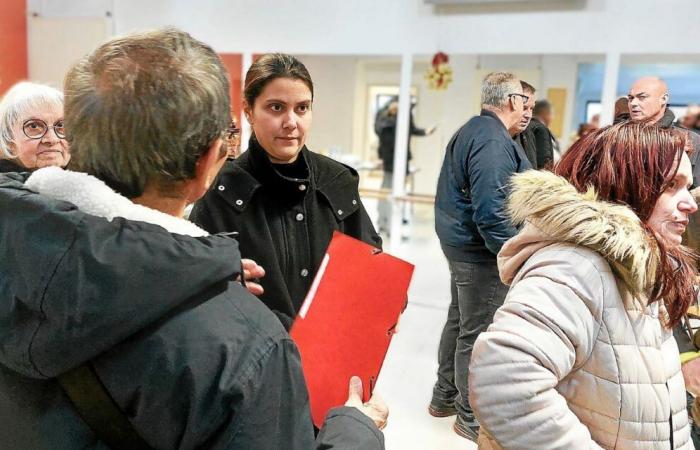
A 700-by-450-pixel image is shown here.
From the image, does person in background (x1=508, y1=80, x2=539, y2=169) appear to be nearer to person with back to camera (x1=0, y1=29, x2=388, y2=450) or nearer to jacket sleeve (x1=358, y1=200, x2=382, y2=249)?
jacket sleeve (x1=358, y1=200, x2=382, y2=249)

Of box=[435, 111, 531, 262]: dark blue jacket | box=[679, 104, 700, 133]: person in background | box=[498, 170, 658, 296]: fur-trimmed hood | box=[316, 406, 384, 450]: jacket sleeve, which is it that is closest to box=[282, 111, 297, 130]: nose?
box=[498, 170, 658, 296]: fur-trimmed hood

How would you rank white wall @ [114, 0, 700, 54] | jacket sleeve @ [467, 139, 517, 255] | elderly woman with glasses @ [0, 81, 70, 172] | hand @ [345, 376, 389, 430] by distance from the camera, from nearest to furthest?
hand @ [345, 376, 389, 430] < elderly woman with glasses @ [0, 81, 70, 172] < jacket sleeve @ [467, 139, 517, 255] < white wall @ [114, 0, 700, 54]

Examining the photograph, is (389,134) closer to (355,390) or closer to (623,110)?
(623,110)

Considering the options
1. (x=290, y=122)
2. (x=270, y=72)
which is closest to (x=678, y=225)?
(x=290, y=122)

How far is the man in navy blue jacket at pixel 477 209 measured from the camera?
2486 millimetres

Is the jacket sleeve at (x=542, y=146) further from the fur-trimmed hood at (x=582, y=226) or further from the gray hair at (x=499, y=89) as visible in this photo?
the fur-trimmed hood at (x=582, y=226)

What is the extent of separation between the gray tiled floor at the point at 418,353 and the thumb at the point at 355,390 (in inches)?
70.0

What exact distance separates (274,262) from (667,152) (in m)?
0.96

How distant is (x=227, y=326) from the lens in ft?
2.18

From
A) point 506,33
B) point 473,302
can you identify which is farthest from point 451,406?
point 506,33

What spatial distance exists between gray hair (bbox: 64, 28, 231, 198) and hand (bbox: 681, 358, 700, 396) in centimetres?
157

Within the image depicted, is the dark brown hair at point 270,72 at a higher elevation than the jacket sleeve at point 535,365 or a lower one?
higher

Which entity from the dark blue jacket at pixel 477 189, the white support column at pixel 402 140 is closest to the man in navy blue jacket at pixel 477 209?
the dark blue jacket at pixel 477 189

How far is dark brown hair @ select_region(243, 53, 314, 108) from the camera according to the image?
1553mm
